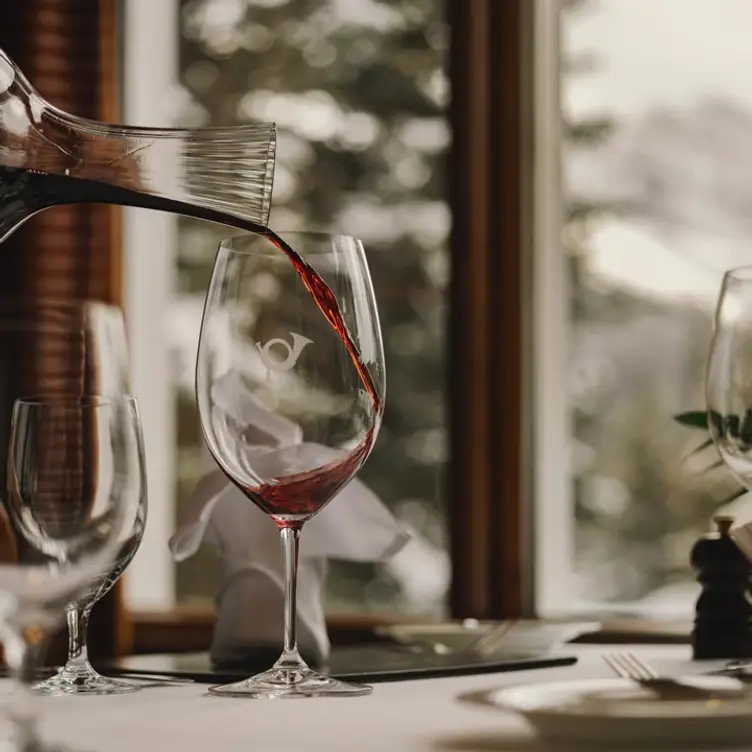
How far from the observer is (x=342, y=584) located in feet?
9.91

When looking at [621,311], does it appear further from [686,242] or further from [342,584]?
[342,584]

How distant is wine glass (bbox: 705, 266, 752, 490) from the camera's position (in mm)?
827

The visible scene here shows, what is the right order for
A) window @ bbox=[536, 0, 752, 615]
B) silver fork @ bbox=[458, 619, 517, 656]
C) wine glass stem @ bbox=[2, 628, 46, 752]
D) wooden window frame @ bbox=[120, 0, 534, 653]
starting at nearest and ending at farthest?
wine glass stem @ bbox=[2, 628, 46, 752] → silver fork @ bbox=[458, 619, 517, 656] → wooden window frame @ bbox=[120, 0, 534, 653] → window @ bbox=[536, 0, 752, 615]

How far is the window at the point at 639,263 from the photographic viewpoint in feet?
9.59

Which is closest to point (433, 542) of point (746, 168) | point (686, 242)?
point (686, 242)

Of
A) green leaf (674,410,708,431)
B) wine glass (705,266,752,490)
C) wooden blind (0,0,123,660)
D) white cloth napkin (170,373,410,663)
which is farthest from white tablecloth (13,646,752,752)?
wooden blind (0,0,123,660)

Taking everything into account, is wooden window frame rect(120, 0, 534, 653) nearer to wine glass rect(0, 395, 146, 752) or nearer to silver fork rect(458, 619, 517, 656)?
silver fork rect(458, 619, 517, 656)

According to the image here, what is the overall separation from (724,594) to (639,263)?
2052 millimetres

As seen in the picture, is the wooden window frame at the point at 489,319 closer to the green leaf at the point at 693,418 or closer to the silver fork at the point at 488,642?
the silver fork at the point at 488,642

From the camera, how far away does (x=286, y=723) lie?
26.7 inches

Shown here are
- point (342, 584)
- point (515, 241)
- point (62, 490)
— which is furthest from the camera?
point (342, 584)

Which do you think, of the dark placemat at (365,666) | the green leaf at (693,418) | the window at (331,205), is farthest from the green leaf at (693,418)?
the window at (331,205)

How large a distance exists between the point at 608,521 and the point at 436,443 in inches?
16.4

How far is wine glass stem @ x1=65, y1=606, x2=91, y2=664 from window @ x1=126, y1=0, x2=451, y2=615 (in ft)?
7.00
